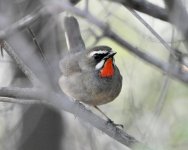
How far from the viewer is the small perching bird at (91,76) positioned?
468 cm

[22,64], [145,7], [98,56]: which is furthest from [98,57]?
[145,7]

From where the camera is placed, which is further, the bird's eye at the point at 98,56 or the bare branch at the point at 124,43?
the bird's eye at the point at 98,56

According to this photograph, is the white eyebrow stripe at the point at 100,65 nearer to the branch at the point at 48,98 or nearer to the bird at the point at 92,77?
the bird at the point at 92,77

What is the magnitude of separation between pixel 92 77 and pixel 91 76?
0.04ft

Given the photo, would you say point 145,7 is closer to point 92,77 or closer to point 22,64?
point 22,64

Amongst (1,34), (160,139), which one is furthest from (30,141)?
(1,34)

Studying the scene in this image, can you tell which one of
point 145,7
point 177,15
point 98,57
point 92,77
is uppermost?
point 98,57

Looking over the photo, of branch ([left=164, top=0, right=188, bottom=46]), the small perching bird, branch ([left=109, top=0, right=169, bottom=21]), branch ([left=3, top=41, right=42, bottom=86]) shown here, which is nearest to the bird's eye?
the small perching bird

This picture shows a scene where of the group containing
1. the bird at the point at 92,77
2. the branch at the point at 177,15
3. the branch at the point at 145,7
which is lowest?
the branch at the point at 177,15

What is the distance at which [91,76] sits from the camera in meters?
4.80

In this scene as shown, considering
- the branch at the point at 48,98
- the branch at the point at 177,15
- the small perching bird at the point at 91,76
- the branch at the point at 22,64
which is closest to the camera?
the branch at the point at 177,15

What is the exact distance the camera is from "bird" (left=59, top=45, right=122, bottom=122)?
4.69 metres

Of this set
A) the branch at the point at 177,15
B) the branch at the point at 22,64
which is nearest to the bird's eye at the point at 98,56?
the branch at the point at 22,64

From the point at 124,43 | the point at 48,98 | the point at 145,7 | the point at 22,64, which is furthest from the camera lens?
the point at 22,64
